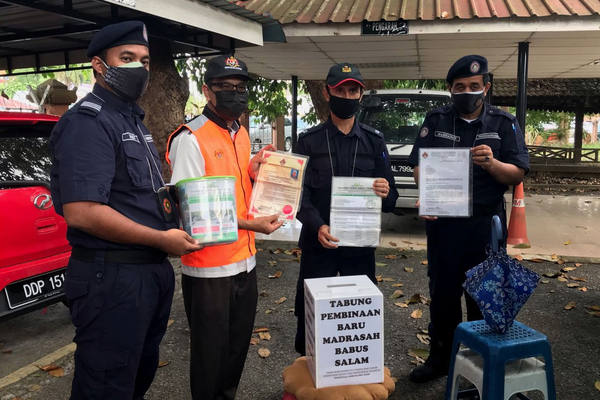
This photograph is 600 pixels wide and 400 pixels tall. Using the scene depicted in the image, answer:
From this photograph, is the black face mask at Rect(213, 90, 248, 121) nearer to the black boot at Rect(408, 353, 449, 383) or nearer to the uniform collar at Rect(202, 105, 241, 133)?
the uniform collar at Rect(202, 105, 241, 133)

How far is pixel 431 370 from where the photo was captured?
10.2 feet

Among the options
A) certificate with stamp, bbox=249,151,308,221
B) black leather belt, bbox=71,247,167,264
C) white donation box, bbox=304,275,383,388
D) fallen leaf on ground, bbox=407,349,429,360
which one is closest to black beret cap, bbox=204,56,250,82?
certificate with stamp, bbox=249,151,308,221

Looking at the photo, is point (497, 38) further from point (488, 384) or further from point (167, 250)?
point (167, 250)

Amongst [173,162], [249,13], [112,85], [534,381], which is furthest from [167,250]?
[249,13]

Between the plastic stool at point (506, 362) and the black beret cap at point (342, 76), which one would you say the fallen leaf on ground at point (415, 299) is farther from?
the black beret cap at point (342, 76)

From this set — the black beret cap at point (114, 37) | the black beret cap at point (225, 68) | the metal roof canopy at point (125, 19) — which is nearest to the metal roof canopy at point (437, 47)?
the metal roof canopy at point (125, 19)

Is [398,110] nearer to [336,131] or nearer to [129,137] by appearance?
[336,131]

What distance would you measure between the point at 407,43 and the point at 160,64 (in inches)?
141

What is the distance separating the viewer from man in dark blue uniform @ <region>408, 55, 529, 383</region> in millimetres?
2848

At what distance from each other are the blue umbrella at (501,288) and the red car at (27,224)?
2902mm

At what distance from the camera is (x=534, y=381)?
7.69ft

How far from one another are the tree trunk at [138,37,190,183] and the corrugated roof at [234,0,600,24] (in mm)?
1097

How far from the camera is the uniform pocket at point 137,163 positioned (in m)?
1.88

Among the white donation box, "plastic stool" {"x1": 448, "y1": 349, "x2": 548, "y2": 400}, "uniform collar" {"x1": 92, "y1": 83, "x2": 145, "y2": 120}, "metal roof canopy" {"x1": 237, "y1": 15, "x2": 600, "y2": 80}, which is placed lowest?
"plastic stool" {"x1": 448, "y1": 349, "x2": 548, "y2": 400}
